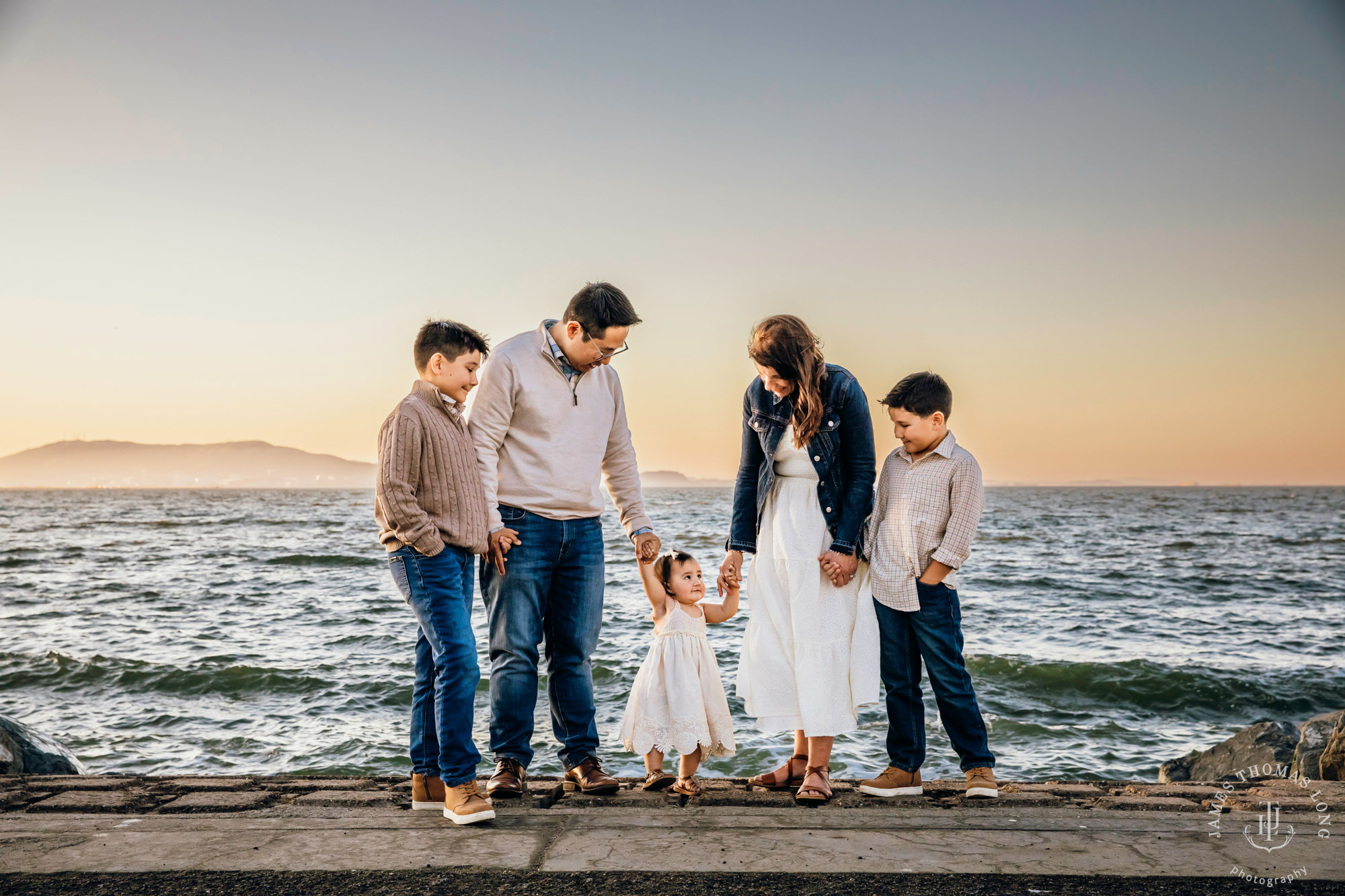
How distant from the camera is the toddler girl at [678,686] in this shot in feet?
11.9

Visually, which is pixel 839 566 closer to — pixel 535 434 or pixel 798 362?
pixel 798 362

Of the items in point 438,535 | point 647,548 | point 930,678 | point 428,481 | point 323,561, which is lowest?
point 323,561

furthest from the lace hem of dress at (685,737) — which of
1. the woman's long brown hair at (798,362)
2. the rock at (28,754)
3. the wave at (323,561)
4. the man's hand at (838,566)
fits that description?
the wave at (323,561)

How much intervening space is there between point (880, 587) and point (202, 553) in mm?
25037

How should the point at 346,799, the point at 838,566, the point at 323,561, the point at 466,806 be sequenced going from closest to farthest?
the point at 466,806, the point at 346,799, the point at 838,566, the point at 323,561

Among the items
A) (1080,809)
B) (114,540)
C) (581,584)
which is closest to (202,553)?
→ (114,540)

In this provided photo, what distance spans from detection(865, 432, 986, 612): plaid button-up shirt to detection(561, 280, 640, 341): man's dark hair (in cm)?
142

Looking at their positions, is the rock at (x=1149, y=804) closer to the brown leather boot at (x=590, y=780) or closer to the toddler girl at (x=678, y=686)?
the toddler girl at (x=678, y=686)

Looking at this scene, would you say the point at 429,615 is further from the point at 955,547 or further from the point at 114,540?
the point at 114,540

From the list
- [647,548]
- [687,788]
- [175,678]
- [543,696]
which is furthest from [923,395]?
[175,678]

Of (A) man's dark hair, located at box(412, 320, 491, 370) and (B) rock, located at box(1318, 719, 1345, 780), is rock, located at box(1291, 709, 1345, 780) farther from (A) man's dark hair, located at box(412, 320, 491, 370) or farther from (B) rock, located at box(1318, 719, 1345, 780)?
(A) man's dark hair, located at box(412, 320, 491, 370)

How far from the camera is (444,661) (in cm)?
327

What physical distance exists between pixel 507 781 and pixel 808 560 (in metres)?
1.55

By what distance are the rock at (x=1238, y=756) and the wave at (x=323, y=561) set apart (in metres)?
17.8
